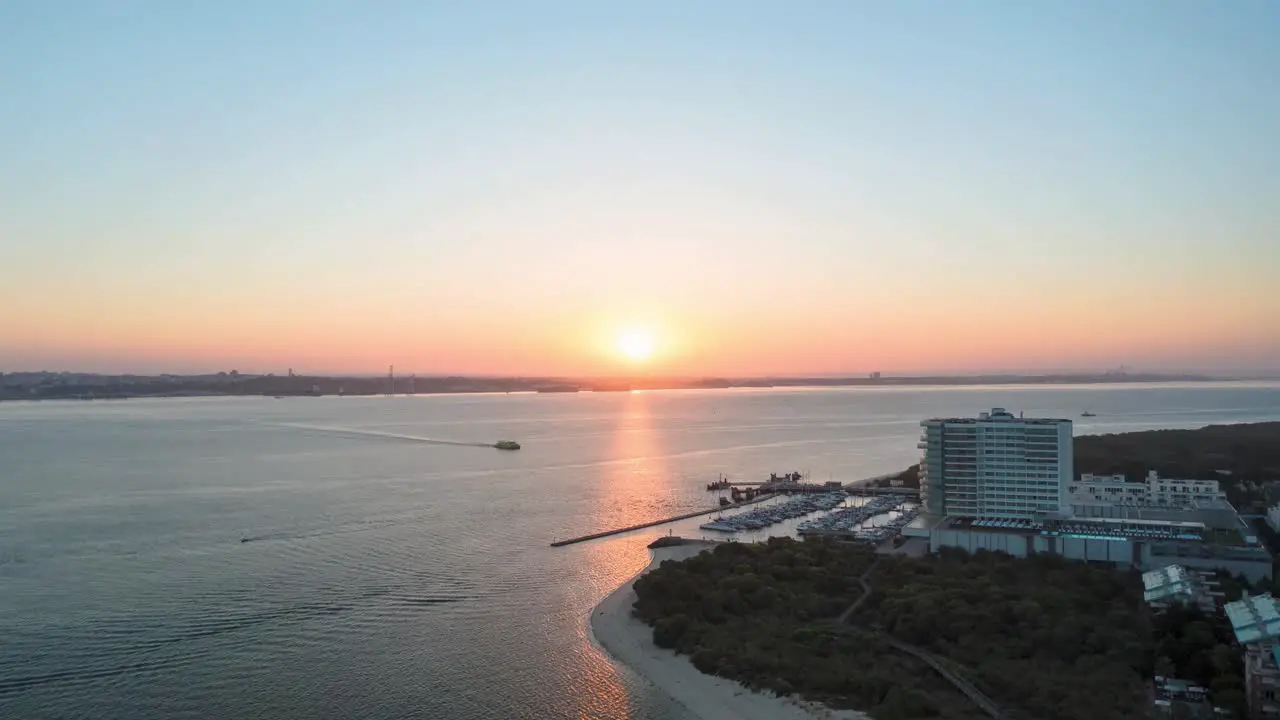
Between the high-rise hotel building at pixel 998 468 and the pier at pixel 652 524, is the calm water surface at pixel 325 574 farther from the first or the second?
the high-rise hotel building at pixel 998 468

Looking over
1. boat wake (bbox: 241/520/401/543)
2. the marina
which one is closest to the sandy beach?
the marina

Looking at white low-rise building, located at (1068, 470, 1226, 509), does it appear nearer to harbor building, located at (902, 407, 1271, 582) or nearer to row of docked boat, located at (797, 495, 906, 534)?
harbor building, located at (902, 407, 1271, 582)

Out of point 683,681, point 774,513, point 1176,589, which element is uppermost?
point 1176,589

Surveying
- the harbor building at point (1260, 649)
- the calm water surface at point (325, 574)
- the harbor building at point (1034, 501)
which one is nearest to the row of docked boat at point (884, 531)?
the harbor building at point (1034, 501)

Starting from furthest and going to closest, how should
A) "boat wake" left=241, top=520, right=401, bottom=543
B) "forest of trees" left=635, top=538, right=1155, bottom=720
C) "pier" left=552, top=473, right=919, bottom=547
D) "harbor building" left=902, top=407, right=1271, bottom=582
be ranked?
"pier" left=552, top=473, right=919, bottom=547
"boat wake" left=241, top=520, right=401, bottom=543
"harbor building" left=902, top=407, right=1271, bottom=582
"forest of trees" left=635, top=538, right=1155, bottom=720

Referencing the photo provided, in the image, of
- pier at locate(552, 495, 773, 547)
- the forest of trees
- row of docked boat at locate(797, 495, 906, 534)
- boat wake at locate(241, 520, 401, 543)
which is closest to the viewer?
the forest of trees

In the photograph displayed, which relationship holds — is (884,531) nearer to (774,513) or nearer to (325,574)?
(774,513)

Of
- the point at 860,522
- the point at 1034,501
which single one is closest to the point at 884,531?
the point at 860,522
